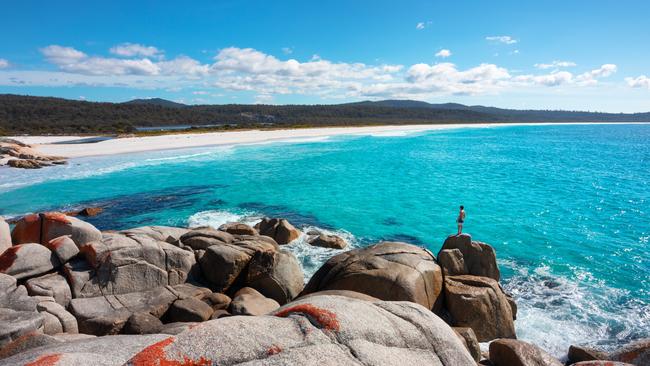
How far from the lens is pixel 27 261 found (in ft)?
37.1

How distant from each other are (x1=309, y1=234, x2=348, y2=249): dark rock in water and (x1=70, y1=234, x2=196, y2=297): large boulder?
22.7 ft

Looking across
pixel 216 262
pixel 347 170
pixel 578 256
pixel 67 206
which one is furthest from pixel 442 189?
pixel 67 206

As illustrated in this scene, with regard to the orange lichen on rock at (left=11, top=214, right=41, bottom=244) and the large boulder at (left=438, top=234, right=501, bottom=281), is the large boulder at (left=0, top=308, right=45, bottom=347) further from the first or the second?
the large boulder at (left=438, top=234, right=501, bottom=281)

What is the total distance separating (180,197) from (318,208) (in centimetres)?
1084

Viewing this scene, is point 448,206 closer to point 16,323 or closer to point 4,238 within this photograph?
point 4,238

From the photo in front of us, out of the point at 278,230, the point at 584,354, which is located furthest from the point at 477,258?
the point at 278,230

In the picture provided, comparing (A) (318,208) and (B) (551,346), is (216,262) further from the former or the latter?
(A) (318,208)

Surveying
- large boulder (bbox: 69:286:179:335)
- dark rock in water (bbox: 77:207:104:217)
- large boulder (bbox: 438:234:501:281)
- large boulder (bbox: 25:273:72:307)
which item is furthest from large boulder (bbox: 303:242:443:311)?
dark rock in water (bbox: 77:207:104:217)

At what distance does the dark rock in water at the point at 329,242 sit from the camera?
18.6 m

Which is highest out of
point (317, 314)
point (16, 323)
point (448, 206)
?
point (317, 314)

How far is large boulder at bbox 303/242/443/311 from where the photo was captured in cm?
1053

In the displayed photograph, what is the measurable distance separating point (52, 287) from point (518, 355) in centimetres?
1255

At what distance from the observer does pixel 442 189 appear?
3388 centimetres

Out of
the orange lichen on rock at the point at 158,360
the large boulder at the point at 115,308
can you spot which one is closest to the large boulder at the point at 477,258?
the large boulder at the point at 115,308
